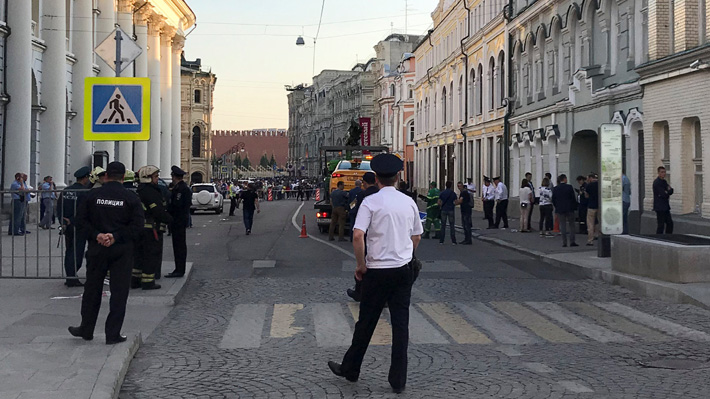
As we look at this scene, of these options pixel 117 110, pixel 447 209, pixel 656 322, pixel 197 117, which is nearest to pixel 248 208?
pixel 447 209

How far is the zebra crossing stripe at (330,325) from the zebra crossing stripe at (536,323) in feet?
6.95

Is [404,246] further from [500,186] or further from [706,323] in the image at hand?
[500,186]

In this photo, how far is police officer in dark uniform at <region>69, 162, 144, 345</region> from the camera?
871 cm

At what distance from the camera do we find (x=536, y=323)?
424 inches

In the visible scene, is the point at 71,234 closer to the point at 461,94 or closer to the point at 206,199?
the point at 206,199

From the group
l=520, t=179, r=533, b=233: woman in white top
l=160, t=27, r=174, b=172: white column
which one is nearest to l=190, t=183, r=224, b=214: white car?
l=160, t=27, r=174, b=172: white column

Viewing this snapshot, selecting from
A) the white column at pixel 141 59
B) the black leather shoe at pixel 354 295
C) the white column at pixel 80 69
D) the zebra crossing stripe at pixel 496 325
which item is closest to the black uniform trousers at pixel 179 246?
the black leather shoe at pixel 354 295

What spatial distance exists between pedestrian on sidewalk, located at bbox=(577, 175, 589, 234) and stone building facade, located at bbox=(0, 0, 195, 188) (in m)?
14.2

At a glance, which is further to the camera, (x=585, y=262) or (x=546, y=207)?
(x=546, y=207)

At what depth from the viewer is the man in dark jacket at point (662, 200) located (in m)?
20.5

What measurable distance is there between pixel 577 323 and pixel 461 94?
136 feet

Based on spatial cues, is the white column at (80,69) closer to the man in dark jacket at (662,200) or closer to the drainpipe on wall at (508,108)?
the drainpipe on wall at (508,108)

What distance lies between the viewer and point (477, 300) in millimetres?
12891

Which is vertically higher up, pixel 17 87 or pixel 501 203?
pixel 17 87
